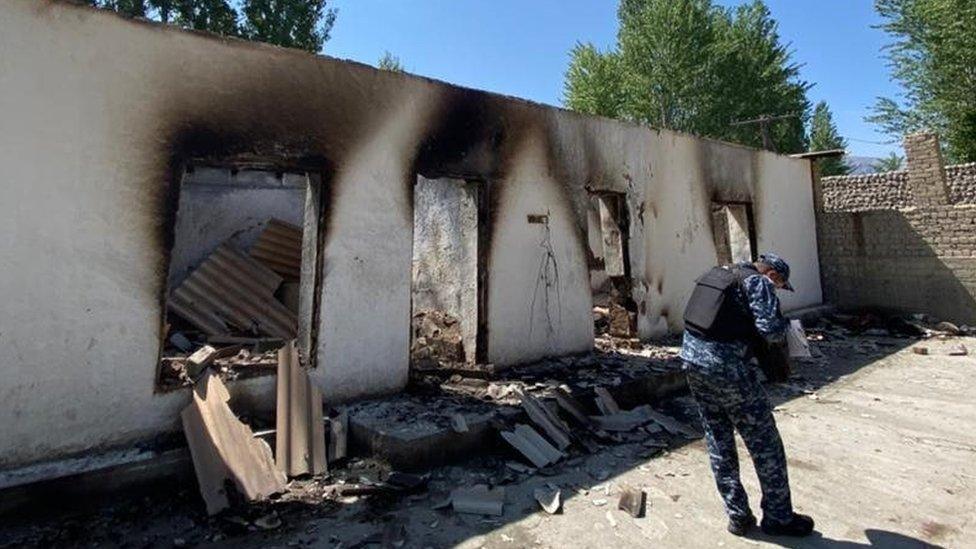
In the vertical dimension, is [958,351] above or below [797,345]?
below

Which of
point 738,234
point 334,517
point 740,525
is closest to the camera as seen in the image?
point 740,525

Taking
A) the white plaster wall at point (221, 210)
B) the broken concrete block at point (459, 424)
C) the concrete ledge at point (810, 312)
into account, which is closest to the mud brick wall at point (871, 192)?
the concrete ledge at point (810, 312)

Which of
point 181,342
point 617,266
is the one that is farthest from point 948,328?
point 181,342

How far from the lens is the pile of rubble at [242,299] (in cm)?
665

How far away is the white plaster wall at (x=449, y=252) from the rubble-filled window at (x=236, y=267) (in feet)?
5.34

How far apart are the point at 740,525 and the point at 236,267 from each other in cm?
703

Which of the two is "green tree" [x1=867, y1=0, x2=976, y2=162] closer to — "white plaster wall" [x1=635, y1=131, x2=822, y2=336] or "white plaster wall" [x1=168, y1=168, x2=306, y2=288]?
"white plaster wall" [x1=635, y1=131, x2=822, y2=336]

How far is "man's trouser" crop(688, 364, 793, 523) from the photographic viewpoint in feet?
10.2

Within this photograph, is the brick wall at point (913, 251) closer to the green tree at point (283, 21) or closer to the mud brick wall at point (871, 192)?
the mud brick wall at point (871, 192)

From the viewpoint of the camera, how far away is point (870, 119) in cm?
2011

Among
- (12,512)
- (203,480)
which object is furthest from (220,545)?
(12,512)

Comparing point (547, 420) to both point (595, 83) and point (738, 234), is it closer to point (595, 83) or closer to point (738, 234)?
point (738, 234)

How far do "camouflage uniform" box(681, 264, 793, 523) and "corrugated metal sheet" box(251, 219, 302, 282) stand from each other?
6.51m

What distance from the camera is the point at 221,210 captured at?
8.98m
